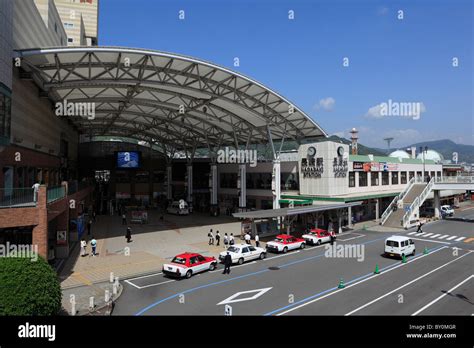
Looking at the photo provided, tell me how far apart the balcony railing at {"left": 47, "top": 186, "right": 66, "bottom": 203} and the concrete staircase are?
35.0 meters

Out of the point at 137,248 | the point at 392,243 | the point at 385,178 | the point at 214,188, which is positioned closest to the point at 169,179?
the point at 214,188

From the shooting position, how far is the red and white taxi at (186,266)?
68.4ft

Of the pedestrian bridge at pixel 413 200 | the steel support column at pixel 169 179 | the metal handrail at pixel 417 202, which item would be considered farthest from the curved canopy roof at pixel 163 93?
the metal handrail at pixel 417 202

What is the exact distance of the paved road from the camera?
1592 centimetres

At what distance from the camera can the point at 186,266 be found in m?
21.1

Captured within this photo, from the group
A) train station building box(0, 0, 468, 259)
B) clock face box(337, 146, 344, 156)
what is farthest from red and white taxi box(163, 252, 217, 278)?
clock face box(337, 146, 344, 156)

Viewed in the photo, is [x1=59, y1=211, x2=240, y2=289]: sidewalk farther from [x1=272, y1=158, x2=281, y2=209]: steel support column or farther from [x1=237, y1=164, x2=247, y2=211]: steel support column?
[x1=272, y1=158, x2=281, y2=209]: steel support column

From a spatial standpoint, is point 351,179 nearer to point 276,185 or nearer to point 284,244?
point 276,185

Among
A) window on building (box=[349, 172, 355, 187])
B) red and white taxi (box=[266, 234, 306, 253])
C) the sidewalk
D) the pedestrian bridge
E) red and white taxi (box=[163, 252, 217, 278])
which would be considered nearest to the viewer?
red and white taxi (box=[163, 252, 217, 278])

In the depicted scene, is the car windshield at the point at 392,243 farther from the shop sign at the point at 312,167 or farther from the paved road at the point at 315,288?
the shop sign at the point at 312,167

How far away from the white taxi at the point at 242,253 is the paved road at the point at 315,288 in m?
0.58

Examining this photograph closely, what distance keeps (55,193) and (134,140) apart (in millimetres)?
51269
